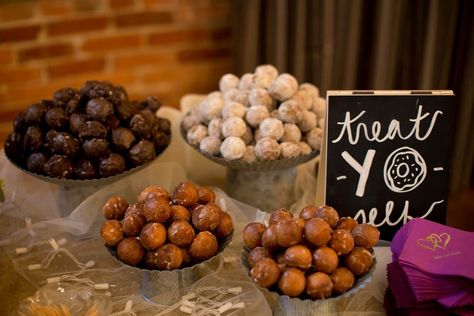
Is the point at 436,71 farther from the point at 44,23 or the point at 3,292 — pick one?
the point at 44,23

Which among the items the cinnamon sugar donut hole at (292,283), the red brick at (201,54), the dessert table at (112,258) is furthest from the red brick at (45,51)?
the cinnamon sugar donut hole at (292,283)

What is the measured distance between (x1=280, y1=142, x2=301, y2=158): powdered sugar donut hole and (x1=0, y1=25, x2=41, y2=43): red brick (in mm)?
1446

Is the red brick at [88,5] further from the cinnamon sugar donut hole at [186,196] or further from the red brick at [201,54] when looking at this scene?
the cinnamon sugar donut hole at [186,196]

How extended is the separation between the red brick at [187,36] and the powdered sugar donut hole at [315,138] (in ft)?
4.46

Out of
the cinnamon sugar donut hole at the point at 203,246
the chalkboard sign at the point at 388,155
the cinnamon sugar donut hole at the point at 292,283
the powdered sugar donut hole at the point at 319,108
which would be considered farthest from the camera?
the powdered sugar donut hole at the point at 319,108

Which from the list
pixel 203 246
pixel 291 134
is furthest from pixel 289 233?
pixel 291 134

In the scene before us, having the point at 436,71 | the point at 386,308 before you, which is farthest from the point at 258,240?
the point at 436,71

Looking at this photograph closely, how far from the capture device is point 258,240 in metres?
0.86

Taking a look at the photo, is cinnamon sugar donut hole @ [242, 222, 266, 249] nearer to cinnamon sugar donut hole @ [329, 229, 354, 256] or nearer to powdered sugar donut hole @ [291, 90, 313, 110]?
cinnamon sugar donut hole @ [329, 229, 354, 256]

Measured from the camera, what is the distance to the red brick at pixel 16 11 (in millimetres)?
2100

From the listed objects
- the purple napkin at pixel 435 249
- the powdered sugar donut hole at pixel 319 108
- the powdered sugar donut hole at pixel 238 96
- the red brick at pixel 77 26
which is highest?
the red brick at pixel 77 26

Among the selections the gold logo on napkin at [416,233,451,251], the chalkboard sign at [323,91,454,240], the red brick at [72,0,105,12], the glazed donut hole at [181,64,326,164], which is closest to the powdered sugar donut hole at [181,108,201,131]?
the glazed donut hole at [181,64,326,164]

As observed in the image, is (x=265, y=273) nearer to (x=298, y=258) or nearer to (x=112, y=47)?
(x=298, y=258)

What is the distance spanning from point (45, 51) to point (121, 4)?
35cm
